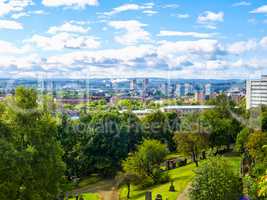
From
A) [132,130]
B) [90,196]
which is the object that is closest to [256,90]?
[132,130]

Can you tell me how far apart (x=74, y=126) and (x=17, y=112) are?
62.2ft

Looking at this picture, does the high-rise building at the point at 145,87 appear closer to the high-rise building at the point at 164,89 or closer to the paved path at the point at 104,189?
the high-rise building at the point at 164,89

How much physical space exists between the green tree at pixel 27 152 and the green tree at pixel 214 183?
5.86m

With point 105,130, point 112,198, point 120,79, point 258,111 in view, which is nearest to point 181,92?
point 120,79

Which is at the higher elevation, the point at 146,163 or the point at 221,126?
the point at 221,126

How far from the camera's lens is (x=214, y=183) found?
16016mm

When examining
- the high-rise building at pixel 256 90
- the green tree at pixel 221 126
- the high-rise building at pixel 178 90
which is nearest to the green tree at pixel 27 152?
the green tree at pixel 221 126

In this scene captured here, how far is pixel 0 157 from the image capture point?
13.6m

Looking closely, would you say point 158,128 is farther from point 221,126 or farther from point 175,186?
point 175,186

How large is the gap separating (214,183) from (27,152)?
7748 mm

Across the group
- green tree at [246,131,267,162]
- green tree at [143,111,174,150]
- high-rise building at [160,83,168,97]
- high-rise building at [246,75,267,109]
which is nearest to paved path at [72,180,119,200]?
green tree at [143,111,174,150]

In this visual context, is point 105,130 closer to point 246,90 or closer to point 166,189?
point 166,189

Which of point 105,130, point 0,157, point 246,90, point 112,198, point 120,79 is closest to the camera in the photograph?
point 0,157

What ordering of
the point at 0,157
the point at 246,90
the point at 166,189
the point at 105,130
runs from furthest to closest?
the point at 246,90 → the point at 105,130 → the point at 166,189 → the point at 0,157
